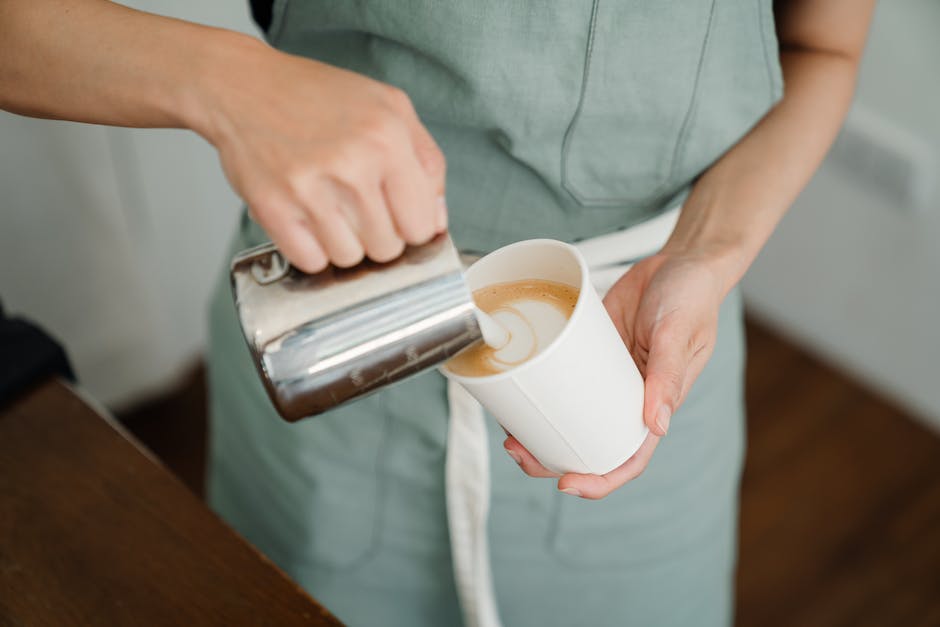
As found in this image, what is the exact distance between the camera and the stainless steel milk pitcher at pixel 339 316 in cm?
52

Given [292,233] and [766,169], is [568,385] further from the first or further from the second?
[766,169]

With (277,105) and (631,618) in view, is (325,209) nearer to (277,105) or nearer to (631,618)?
(277,105)

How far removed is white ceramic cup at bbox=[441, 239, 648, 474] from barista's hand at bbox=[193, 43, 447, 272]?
0.11m

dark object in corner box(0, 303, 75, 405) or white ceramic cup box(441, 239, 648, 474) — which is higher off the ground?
white ceramic cup box(441, 239, 648, 474)

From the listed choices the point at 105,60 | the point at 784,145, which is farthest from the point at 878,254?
the point at 105,60

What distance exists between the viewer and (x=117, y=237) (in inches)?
63.5

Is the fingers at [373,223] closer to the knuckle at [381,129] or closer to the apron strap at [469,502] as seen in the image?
the knuckle at [381,129]

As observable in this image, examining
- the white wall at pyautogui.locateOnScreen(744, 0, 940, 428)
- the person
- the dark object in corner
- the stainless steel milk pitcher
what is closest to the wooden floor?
the white wall at pyautogui.locateOnScreen(744, 0, 940, 428)

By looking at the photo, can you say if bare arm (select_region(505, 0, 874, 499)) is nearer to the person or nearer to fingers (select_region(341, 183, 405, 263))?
the person

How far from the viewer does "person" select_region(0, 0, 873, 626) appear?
499mm

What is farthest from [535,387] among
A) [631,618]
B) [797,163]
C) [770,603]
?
[770,603]

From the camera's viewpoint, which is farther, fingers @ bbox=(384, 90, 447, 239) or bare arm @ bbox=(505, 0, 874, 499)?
bare arm @ bbox=(505, 0, 874, 499)

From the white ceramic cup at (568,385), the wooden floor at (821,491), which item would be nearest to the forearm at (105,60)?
the white ceramic cup at (568,385)

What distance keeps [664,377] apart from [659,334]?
0.13ft
